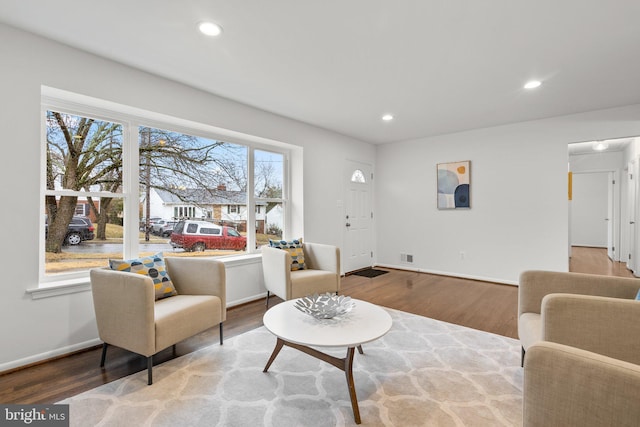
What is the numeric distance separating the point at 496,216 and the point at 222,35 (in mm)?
4384

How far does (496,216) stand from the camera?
4633 mm

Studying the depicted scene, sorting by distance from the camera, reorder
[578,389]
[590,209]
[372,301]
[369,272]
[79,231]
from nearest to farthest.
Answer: [578,389] → [79,231] → [372,301] → [369,272] → [590,209]

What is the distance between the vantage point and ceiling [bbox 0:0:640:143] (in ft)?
6.30

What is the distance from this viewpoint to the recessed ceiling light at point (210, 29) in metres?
2.06

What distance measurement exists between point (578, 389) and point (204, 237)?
132 inches

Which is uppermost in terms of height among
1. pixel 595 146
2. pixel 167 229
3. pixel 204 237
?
pixel 595 146

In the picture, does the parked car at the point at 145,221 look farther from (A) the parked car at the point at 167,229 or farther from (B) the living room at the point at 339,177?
(B) the living room at the point at 339,177

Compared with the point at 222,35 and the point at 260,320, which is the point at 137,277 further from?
the point at 222,35

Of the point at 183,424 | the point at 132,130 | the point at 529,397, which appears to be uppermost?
the point at 132,130

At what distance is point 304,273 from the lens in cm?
338

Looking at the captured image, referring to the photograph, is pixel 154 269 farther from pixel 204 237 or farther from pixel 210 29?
pixel 210 29

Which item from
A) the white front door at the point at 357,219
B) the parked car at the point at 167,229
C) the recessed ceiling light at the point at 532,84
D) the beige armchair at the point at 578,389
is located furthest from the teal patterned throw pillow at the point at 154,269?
the recessed ceiling light at the point at 532,84

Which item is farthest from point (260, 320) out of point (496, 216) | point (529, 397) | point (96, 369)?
point (496, 216)

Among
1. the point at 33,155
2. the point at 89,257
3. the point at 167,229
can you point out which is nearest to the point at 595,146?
the point at 167,229
